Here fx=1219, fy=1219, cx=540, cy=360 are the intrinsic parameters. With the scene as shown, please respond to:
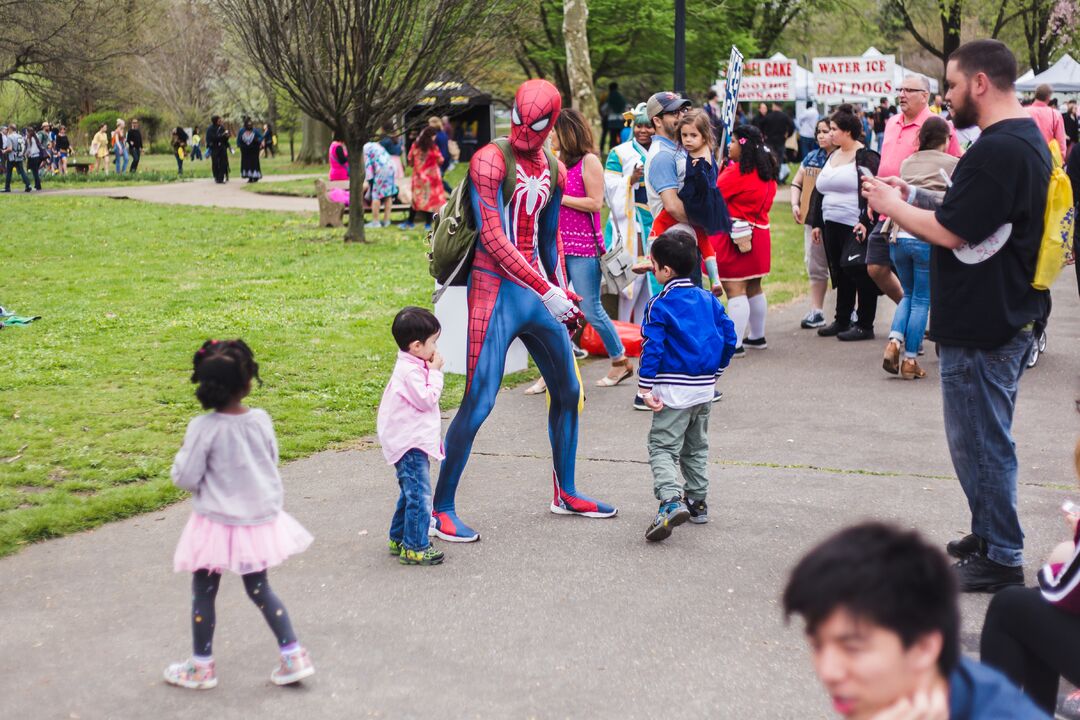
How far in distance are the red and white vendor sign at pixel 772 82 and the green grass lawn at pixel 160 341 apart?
979 cm

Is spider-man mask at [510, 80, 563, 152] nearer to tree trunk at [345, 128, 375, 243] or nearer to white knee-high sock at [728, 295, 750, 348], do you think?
white knee-high sock at [728, 295, 750, 348]

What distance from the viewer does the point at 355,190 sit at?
58.8 feet

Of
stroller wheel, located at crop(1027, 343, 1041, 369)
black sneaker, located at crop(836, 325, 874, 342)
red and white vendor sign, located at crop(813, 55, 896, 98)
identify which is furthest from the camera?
red and white vendor sign, located at crop(813, 55, 896, 98)

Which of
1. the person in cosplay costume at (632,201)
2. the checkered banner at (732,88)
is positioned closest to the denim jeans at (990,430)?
the person in cosplay costume at (632,201)

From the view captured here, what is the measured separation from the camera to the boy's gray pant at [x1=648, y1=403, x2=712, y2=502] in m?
5.47

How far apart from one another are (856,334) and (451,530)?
229 inches

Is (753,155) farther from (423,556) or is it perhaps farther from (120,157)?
(120,157)

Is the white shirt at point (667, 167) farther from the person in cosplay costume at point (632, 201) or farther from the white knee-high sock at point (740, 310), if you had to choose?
the white knee-high sock at point (740, 310)

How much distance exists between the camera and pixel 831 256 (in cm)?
1025

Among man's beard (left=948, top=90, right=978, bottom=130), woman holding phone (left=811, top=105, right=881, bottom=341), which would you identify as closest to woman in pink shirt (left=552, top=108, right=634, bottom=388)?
woman holding phone (left=811, top=105, right=881, bottom=341)

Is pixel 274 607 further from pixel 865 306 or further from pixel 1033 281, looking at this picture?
pixel 865 306

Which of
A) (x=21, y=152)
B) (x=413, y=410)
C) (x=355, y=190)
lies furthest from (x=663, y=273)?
(x=21, y=152)

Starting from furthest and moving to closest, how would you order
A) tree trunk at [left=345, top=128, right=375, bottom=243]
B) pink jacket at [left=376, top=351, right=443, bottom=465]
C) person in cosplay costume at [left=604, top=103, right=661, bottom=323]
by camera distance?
1. tree trunk at [left=345, top=128, right=375, bottom=243]
2. person in cosplay costume at [left=604, top=103, right=661, bottom=323]
3. pink jacket at [left=376, top=351, right=443, bottom=465]

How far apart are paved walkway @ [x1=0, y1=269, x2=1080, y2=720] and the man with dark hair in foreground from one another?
199 centimetres
